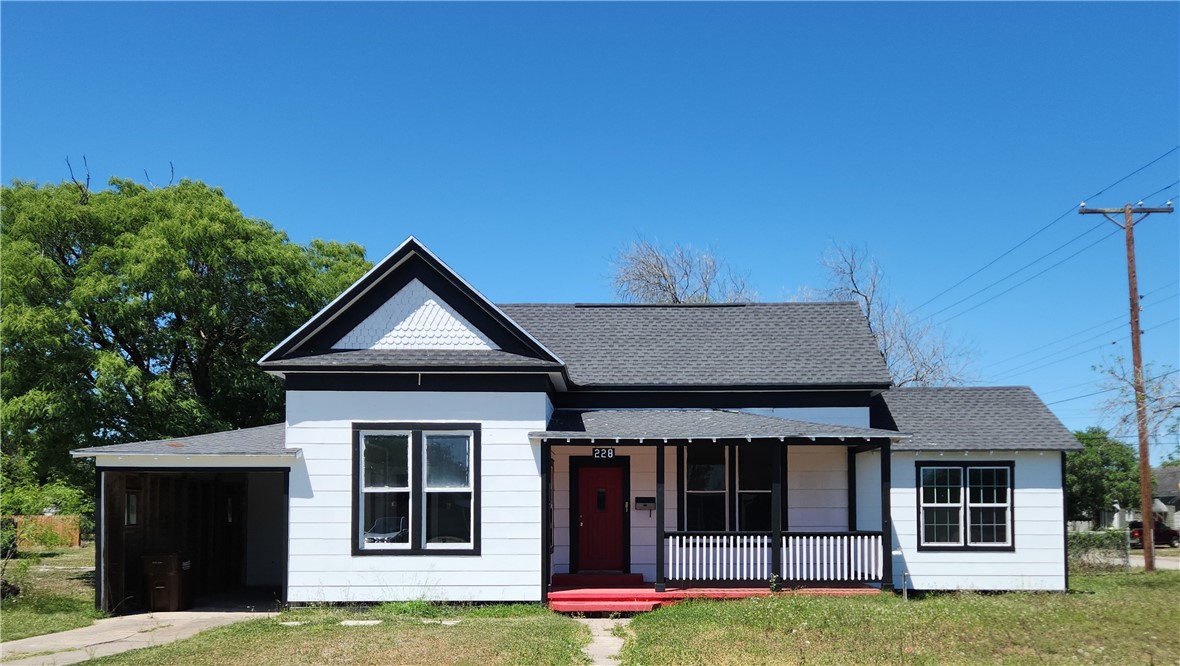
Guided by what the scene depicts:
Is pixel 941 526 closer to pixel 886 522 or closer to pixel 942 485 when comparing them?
pixel 942 485

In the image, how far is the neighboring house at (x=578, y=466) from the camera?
17.2 meters

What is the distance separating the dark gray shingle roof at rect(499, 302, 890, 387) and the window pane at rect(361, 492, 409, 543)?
4.50m

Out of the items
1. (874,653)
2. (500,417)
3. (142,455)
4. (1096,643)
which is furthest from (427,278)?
(1096,643)

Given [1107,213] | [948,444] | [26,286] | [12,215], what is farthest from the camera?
[1107,213]

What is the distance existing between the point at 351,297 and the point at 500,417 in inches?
130

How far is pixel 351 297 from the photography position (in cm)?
1752

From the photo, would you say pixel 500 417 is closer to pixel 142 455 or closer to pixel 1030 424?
pixel 142 455

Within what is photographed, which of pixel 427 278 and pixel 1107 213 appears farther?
pixel 1107 213

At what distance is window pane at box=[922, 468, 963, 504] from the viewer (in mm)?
20000

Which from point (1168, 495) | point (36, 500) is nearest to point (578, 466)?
point (36, 500)

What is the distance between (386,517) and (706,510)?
613 centimetres

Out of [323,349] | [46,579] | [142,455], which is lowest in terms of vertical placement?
[46,579]

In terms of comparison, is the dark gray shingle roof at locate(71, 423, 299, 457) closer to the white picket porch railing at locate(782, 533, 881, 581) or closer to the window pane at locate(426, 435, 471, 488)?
the window pane at locate(426, 435, 471, 488)

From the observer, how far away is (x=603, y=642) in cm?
1392
